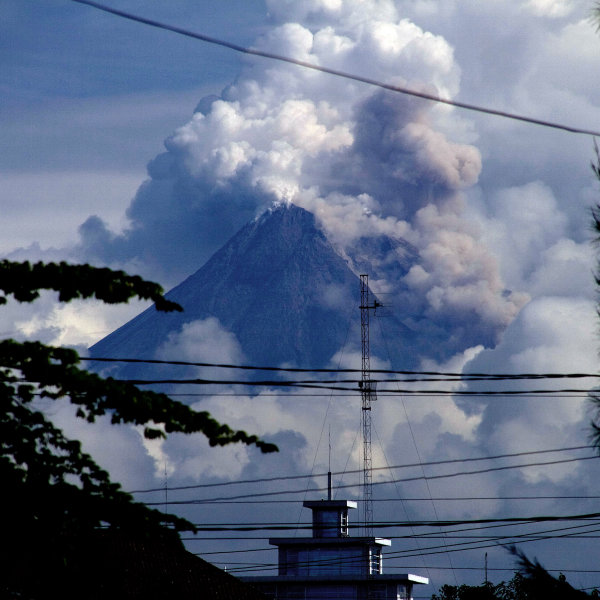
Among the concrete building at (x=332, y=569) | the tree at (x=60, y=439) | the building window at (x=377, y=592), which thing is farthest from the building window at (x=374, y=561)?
the tree at (x=60, y=439)

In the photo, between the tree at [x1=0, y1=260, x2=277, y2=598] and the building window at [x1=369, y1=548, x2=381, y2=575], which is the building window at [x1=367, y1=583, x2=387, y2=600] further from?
the tree at [x1=0, y1=260, x2=277, y2=598]

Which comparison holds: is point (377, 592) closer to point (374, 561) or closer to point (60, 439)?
Answer: point (374, 561)

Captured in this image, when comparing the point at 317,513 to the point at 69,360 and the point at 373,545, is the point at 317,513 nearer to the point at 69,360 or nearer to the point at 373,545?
the point at 373,545

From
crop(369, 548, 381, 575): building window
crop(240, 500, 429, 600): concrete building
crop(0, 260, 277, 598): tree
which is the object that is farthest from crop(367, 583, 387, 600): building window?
crop(0, 260, 277, 598): tree

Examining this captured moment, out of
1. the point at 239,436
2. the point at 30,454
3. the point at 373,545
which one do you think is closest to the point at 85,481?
the point at 30,454

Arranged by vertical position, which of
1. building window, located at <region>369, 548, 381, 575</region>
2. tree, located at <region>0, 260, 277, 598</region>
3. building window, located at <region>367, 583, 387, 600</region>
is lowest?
tree, located at <region>0, 260, 277, 598</region>

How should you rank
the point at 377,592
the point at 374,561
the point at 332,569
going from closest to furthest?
1. the point at 377,592
2. the point at 332,569
3. the point at 374,561

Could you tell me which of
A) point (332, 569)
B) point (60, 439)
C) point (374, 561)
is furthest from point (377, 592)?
point (60, 439)
